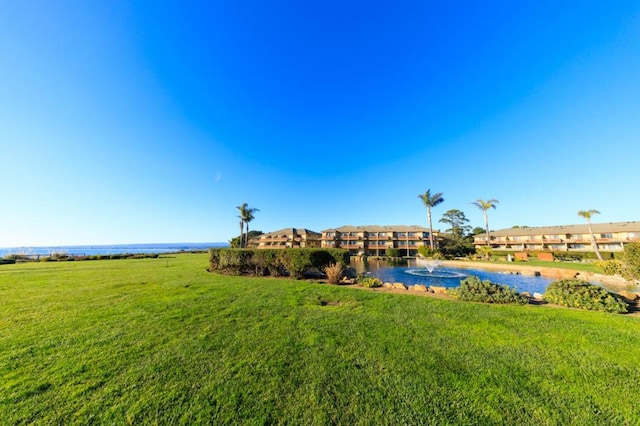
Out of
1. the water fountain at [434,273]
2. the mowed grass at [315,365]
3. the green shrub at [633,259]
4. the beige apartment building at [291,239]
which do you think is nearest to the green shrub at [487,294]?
the mowed grass at [315,365]

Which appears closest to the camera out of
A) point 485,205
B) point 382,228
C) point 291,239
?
point 485,205

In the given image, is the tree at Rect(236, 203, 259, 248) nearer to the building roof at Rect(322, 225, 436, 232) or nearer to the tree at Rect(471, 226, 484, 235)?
the building roof at Rect(322, 225, 436, 232)

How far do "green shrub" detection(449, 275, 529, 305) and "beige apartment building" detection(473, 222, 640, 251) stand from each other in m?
50.7

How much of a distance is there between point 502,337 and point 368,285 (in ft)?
19.2

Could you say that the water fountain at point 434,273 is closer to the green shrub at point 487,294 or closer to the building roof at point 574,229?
the green shrub at point 487,294

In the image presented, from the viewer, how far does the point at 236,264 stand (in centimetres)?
1422

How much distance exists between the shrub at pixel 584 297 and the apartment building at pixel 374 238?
4467 centimetres

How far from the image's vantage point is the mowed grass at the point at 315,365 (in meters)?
2.77

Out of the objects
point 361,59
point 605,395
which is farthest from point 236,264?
point 361,59

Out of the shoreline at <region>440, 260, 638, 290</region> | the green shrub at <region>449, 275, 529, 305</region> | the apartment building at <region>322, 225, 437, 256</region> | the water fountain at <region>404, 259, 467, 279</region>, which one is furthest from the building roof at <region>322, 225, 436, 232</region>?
the green shrub at <region>449, 275, 529, 305</region>

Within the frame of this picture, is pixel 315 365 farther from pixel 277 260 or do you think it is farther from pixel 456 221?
pixel 456 221

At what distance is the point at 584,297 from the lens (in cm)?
721

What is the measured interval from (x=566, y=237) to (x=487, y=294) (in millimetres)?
58479

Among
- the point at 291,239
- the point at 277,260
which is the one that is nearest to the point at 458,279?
the point at 277,260
